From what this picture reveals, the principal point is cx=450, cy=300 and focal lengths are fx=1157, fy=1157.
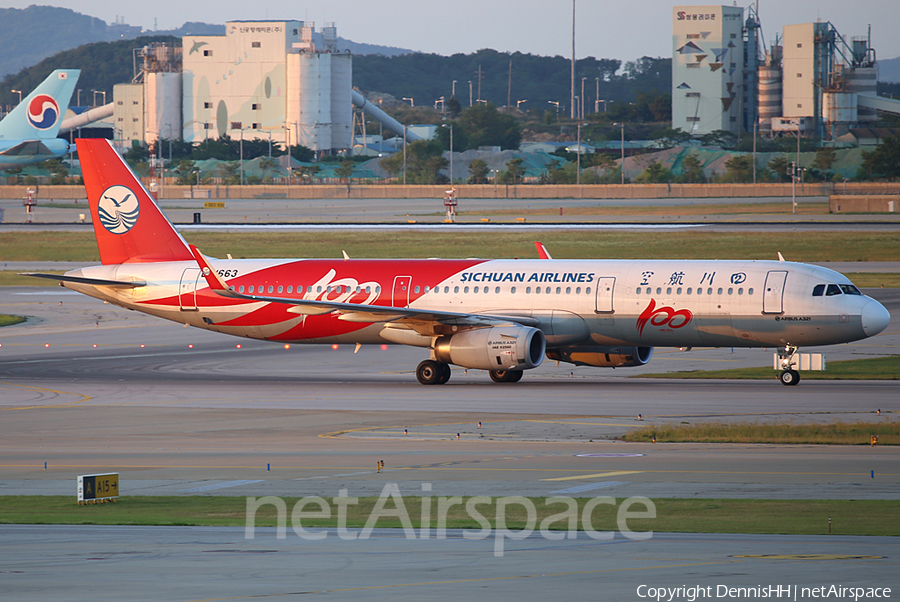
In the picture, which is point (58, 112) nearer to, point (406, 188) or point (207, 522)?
point (406, 188)

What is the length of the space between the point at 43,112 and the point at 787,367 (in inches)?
5392

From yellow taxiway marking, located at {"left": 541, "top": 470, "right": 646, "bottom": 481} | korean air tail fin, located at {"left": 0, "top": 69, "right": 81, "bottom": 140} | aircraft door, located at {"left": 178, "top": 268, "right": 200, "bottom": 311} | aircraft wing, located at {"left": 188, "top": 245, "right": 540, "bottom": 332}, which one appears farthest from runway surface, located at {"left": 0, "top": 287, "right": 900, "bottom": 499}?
korean air tail fin, located at {"left": 0, "top": 69, "right": 81, "bottom": 140}

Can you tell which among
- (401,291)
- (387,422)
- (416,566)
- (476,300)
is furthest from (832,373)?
(416,566)

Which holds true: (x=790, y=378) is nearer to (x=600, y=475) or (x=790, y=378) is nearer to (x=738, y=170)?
(x=600, y=475)

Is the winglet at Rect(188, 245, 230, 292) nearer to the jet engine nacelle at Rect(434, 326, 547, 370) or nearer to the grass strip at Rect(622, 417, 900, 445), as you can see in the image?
the jet engine nacelle at Rect(434, 326, 547, 370)

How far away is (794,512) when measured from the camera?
1827cm

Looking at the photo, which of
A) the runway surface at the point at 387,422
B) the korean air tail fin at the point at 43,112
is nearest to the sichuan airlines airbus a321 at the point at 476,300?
the runway surface at the point at 387,422

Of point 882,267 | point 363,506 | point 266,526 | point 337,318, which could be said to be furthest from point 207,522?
point 882,267

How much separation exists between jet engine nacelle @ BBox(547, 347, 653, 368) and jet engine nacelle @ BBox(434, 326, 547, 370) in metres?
1.54

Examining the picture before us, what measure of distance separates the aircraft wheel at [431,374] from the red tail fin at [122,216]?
1068 cm

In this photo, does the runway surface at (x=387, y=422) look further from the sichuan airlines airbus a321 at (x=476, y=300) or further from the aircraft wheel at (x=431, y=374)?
the sichuan airlines airbus a321 at (x=476, y=300)

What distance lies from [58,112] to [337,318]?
420ft

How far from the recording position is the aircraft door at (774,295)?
1412 inches

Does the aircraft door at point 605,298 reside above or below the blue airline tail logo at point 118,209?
below
